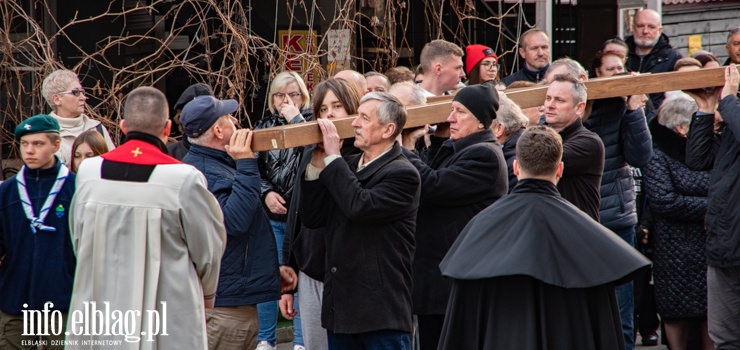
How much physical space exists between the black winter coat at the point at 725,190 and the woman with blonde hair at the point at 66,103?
13.5 ft

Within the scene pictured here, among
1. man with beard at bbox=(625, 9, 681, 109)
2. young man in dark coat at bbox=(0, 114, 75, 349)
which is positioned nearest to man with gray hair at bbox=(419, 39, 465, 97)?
man with beard at bbox=(625, 9, 681, 109)

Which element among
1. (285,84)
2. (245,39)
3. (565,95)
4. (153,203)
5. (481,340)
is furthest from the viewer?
(245,39)

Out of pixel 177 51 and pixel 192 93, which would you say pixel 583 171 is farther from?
pixel 177 51

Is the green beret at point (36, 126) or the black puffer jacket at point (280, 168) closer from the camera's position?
the green beret at point (36, 126)

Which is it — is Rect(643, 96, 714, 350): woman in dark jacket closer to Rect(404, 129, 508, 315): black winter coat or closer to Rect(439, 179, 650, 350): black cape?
Rect(404, 129, 508, 315): black winter coat

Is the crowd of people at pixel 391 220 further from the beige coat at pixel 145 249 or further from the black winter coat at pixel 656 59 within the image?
the black winter coat at pixel 656 59

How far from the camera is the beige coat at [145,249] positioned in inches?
189

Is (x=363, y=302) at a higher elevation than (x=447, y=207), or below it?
below

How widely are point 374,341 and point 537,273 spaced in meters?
1.40

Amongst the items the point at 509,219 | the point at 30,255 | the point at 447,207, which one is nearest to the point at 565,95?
the point at 447,207

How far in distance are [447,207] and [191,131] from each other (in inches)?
57.3

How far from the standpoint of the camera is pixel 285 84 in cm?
751

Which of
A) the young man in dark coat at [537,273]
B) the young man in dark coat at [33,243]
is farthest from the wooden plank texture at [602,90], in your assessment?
the young man in dark coat at [33,243]

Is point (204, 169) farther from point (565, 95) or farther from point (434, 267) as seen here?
point (565, 95)
